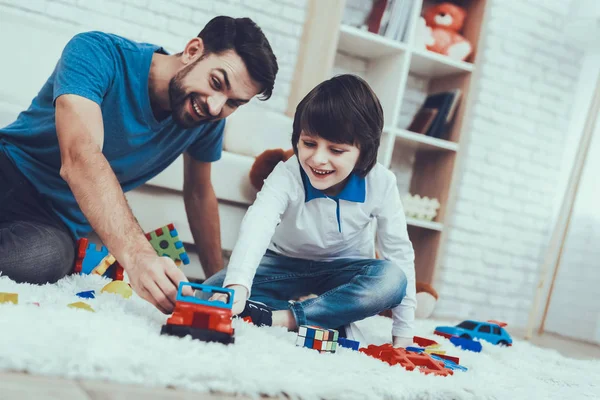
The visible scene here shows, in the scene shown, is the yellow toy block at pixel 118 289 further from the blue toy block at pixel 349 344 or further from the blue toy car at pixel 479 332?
the blue toy car at pixel 479 332

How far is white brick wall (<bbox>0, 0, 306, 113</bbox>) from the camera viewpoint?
7.68ft

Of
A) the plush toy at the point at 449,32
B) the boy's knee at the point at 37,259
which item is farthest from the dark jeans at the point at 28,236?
the plush toy at the point at 449,32

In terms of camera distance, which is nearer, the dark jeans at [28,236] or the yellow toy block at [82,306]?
the yellow toy block at [82,306]

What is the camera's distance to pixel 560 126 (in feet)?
10.2

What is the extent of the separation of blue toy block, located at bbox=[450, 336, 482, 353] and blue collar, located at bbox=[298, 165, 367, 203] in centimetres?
51

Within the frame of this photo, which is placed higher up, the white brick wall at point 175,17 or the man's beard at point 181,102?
the white brick wall at point 175,17

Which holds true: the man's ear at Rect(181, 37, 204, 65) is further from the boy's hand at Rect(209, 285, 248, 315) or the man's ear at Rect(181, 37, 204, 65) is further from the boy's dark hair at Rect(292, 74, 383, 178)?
the boy's hand at Rect(209, 285, 248, 315)

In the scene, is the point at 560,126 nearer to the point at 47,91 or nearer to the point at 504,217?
the point at 504,217

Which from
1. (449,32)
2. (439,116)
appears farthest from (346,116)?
(449,32)

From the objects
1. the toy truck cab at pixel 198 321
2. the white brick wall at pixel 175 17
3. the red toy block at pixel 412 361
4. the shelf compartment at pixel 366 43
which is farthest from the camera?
the shelf compartment at pixel 366 43

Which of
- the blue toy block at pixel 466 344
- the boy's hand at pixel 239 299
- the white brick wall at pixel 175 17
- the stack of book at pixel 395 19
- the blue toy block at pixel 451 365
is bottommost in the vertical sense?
the blue toy block at pixel 466 344

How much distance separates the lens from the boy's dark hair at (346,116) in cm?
129

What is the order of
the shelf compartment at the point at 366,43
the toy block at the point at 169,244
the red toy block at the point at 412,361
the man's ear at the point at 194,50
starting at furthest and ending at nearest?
the shelf compartment at the point at 366,43
the toy block at the point at 169,244
the man's ear at the point at 194,50
the red toy block at the point at 412,361

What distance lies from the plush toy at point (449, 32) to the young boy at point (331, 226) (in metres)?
1.44
